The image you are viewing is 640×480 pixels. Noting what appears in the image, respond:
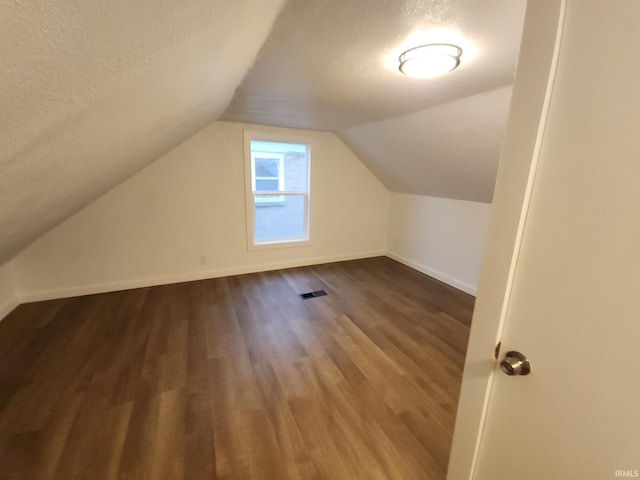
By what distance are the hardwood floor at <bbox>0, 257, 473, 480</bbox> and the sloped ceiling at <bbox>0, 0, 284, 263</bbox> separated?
3.66ft

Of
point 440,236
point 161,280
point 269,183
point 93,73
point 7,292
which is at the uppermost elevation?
point 93,73

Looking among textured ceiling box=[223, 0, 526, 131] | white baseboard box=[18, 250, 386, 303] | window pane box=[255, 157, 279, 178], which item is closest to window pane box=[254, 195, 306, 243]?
window pane box=[255, 157, 279, 178]

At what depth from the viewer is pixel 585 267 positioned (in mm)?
589

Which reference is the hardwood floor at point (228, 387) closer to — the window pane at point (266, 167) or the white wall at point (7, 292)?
the white wall at point (7, 292)

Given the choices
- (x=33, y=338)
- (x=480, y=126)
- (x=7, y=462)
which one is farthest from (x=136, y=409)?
(x=480, y=126)

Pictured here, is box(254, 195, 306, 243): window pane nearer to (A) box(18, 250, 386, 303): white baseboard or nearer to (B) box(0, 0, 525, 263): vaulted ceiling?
(A) box(18, 250, 386, 303): white baseboard

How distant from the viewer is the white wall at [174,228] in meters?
2.92

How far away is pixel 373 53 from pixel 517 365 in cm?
166

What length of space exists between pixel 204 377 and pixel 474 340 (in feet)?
5.90

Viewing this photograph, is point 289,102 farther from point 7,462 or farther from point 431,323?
point 7,462

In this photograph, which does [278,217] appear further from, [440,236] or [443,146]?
[443,146]

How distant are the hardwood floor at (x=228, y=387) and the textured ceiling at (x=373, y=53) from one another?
2069 millimetres

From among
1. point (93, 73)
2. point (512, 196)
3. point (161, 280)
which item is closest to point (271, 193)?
point (161, 280)

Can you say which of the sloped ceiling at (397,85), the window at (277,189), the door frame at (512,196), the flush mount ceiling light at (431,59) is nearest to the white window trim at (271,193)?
the window at (277,189)
